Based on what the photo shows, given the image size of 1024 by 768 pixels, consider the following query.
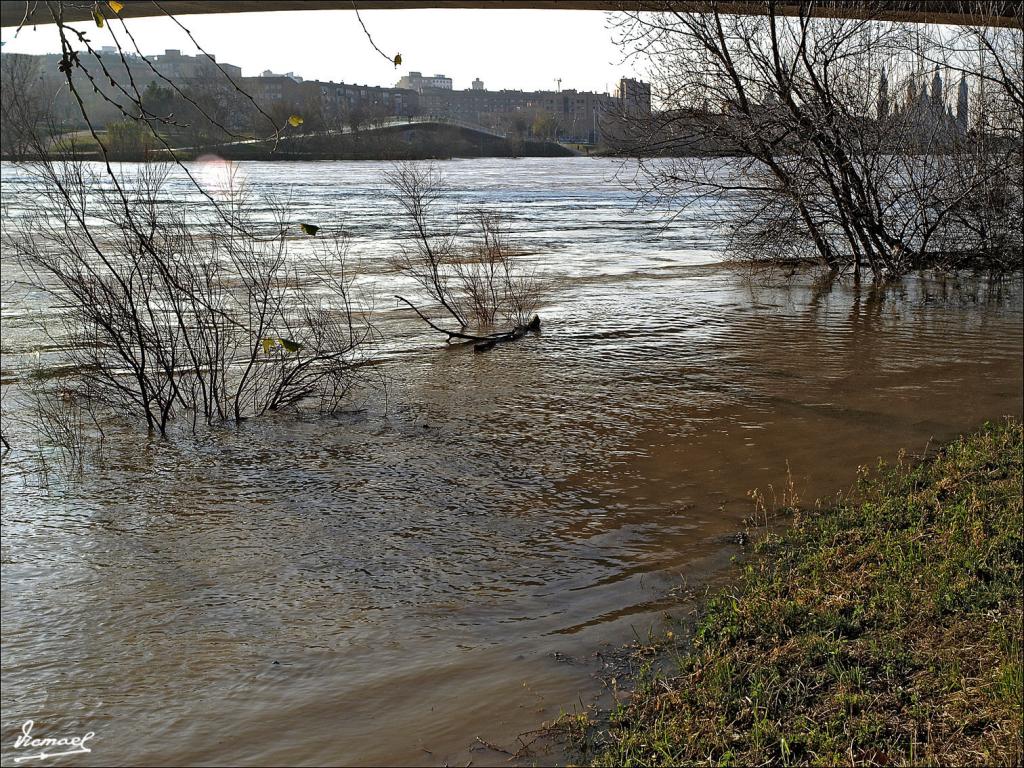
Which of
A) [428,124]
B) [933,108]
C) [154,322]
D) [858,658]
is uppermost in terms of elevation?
[428,124]

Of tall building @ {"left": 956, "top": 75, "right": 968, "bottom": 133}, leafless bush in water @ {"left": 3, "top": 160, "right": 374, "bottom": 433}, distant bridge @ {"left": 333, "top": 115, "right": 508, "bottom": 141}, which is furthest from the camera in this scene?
A: distant bridge @ {"left": 333, "top": 115, "right": 508, "bottom": 141}

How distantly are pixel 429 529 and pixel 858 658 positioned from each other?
3.82m

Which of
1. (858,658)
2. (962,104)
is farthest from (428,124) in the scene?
(858,658)

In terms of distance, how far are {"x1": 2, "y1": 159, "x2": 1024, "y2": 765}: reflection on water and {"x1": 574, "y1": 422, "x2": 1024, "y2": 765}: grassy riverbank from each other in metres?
0.59

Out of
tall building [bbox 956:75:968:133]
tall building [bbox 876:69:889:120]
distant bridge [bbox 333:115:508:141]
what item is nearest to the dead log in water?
tall building [bbox 876:69:889:120]

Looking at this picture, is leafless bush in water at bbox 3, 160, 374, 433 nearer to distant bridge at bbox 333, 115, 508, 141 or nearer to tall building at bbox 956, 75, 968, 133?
tall building at bbox 956, 75, 968, 133

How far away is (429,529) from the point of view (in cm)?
→ 753

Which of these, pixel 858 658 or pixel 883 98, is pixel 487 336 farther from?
pixel 858 658

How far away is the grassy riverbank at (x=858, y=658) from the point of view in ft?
12.2

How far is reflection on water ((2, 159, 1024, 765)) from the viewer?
496 cm

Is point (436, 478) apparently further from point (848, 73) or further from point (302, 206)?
point (302, 206)

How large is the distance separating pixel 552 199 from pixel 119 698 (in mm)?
52467

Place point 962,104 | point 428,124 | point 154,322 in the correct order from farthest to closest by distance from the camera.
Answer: point 428,124 < point 962,104 < point 154,322

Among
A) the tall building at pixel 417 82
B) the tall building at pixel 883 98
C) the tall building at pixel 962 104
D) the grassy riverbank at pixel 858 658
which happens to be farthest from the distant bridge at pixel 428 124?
the grassy riverbank at pixel 858 658
